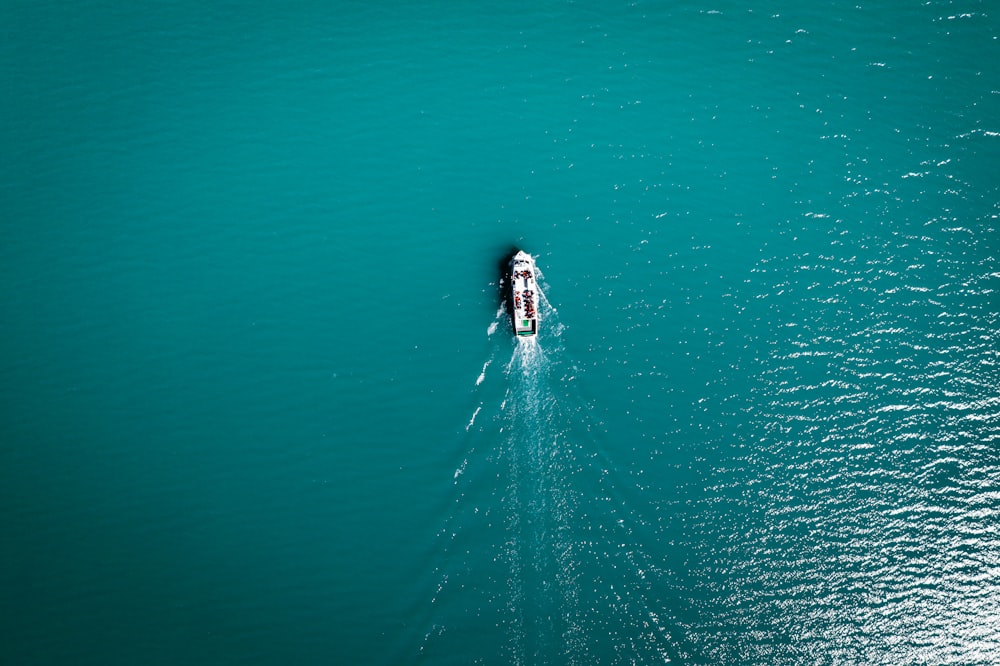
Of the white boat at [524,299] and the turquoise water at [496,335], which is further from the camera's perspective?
the white boat at [524,299]

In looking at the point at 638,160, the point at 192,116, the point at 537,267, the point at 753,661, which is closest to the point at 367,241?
the point at 537,267

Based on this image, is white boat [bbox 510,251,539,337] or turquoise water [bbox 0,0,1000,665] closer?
turquoise water [bbox 0,0,1000,665]

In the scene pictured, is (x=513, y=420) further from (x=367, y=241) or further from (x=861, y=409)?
(x=861, y=409)

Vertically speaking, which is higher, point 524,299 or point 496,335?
point 524,299
